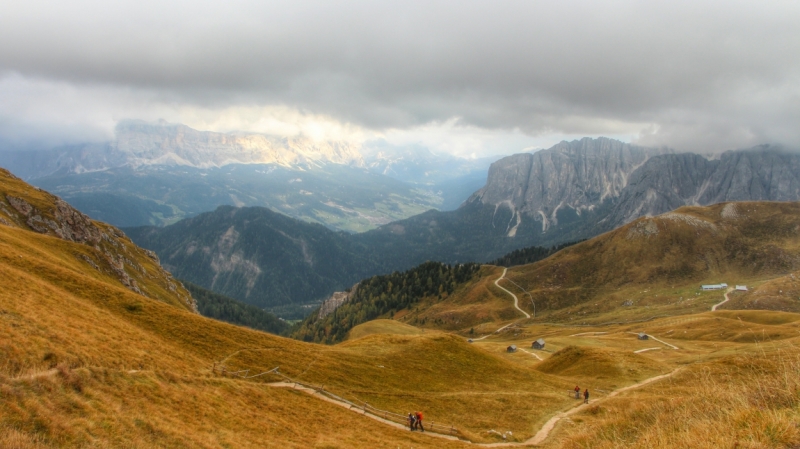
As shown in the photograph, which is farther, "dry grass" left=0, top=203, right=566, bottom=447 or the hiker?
the hiker

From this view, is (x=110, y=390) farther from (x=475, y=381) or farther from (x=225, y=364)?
(x=475, y=381)

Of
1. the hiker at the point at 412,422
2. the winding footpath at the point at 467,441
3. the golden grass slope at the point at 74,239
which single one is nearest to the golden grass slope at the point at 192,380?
the winding footpath at the point at 467,441

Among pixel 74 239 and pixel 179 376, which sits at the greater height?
pixel 74 239

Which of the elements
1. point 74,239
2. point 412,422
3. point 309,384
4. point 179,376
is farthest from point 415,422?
point 74,239

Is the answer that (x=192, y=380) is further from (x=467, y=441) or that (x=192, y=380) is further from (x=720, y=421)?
(x=720, y=421)

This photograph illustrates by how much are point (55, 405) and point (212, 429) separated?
389 inches

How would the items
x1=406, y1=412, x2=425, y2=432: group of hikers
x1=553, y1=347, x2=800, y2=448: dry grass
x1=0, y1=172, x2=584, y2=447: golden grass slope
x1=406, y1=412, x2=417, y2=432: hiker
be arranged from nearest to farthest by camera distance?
x1=553, y1=347, x2=800, y2=448: dry grass
x1=0, y1=172, x2=584, y2=447: golden grass slope
x1=406, y1=412, x2=425, y2=432: group of hikers
x1=406, y1=412, x2=417, y2=432: hiker

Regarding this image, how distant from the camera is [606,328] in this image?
475 ft

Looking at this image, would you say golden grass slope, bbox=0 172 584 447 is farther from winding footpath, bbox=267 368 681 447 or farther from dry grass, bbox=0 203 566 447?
winding footpath, bbox=267 368 681 447

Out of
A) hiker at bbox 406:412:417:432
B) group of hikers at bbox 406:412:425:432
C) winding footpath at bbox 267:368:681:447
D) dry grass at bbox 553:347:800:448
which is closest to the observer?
dry grass at bbox 553:347:800:448

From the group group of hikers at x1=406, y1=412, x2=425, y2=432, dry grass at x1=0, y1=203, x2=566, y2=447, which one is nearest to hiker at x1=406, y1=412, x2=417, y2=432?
group of hikers at x1=406, y1=412, x2=425, y2=432

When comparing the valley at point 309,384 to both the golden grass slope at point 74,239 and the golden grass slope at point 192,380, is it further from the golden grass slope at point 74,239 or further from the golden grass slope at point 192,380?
the golden grass slope at point 74,239

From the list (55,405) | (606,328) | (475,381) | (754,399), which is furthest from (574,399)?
(606,328)

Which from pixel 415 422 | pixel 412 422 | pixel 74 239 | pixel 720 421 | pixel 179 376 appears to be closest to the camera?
pixel 720 421
